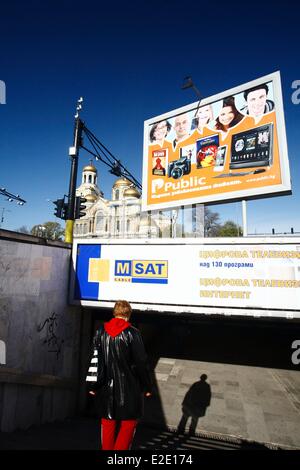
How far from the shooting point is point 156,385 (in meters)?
9.72

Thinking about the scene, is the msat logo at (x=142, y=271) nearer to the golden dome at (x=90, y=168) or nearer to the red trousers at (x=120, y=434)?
the red trousers at (x=120, y=434)

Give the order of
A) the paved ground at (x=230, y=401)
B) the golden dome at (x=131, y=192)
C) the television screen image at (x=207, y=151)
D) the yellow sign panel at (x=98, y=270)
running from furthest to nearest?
the golden dome at (x=131, y=192) < the television screen image at (x=207, y=151) < the paved ground at (x=230, y=401) < the yellow sign panel at (x=98, y=270)

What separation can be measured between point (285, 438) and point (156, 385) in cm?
451

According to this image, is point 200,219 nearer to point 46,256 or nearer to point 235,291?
point 235,291

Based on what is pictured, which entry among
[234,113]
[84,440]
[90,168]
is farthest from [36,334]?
[90,168]

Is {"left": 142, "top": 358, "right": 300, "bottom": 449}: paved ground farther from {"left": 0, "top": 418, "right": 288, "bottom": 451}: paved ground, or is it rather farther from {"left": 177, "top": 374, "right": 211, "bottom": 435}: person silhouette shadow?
{"left": 0, "top": 418, "right": 288, "bottom": 451}: paved ground

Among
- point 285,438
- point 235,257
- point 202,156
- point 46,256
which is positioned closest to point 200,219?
point 202,156

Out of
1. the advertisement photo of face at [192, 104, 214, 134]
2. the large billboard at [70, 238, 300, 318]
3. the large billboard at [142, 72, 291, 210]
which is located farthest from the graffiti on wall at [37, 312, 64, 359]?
the advertisement photo of face at [192, 104, 214, 134]

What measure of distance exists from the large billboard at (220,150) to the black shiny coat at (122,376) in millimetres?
6822

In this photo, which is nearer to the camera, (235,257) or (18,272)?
(18,272)

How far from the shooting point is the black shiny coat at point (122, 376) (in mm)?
2885

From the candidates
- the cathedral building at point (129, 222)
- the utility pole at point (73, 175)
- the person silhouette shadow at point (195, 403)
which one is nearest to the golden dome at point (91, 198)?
the cathedral building at point (129, 222)

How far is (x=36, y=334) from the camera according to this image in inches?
237

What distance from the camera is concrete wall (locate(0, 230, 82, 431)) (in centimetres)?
524
